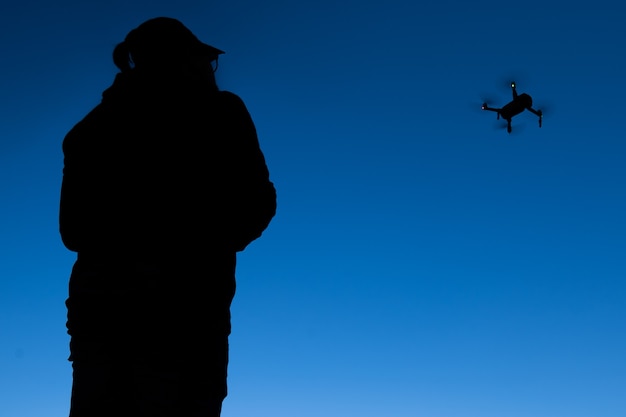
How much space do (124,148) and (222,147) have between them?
1.20 ft

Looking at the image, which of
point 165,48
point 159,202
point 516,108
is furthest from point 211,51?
point 516,108

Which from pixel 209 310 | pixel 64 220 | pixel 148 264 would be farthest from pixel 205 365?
pixel 64 220

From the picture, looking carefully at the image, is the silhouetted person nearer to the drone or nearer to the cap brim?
the cap brim

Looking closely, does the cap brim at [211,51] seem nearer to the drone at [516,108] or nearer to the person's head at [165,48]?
the person's head at [165,48]

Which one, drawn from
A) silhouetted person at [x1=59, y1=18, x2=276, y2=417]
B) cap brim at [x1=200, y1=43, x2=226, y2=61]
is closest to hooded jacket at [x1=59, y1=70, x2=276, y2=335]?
silhouetted person at [x1=59, y1=18, x2=276, y2=417]

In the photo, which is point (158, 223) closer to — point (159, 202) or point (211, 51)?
point (159, 202)

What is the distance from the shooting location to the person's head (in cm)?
242

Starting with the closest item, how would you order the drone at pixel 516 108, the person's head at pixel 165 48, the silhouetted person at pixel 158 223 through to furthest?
the silhouetted person at pixel 158 223, the person's head at pixel 165 48, the drone at pixel 516 108

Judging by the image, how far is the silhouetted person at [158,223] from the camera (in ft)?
6.57

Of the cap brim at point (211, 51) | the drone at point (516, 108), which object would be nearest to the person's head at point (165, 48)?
the cap brim at point (211, 51)

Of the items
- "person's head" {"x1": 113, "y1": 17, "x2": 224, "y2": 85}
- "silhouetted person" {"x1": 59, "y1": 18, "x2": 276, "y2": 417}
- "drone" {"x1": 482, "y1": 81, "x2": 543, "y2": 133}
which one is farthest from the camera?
"drone" {"x1": 482, "y1": 81, "x2": 543, "y2": 133}

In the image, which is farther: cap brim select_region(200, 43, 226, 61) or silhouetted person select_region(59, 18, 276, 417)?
cap brim select_region(200, 43, 226, 61)

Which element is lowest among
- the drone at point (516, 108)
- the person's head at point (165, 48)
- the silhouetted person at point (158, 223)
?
→ the silhouetted person at point (158, 223)

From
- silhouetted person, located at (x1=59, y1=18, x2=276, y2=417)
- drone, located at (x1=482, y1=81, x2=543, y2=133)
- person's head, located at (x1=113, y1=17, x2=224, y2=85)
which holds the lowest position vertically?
silhouetted person, located at (x1=59, y1=18, x2=276, y2=417)
